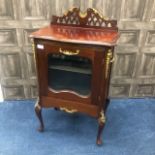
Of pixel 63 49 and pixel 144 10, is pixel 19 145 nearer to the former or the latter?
pixel 63 49

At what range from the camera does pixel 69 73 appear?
4.33ft

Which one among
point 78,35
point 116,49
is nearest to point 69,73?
point 78,35

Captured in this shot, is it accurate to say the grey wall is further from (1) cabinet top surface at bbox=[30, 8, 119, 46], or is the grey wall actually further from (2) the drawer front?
(2) the drawer front

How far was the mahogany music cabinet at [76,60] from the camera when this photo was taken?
45.5 inches

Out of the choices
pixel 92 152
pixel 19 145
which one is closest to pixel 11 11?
pixel 19 145

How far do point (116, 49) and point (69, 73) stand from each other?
59cm

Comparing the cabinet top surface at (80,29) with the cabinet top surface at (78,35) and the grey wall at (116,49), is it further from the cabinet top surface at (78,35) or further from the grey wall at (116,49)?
the grey wall at (116,49)

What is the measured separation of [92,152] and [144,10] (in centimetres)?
113

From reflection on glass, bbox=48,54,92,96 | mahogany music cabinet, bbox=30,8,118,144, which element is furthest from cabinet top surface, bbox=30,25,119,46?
reflection on glass, bbox=48,54,92,96

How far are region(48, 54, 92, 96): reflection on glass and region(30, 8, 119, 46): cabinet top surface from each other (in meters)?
0.13

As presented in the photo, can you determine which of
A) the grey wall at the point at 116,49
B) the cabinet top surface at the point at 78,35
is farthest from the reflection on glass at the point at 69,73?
the grey wall at the point at 116,49

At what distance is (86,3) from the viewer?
1538 mm

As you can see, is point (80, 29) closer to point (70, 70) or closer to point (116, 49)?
point (70, 70)

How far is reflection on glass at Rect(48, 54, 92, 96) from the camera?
1.27 meters
